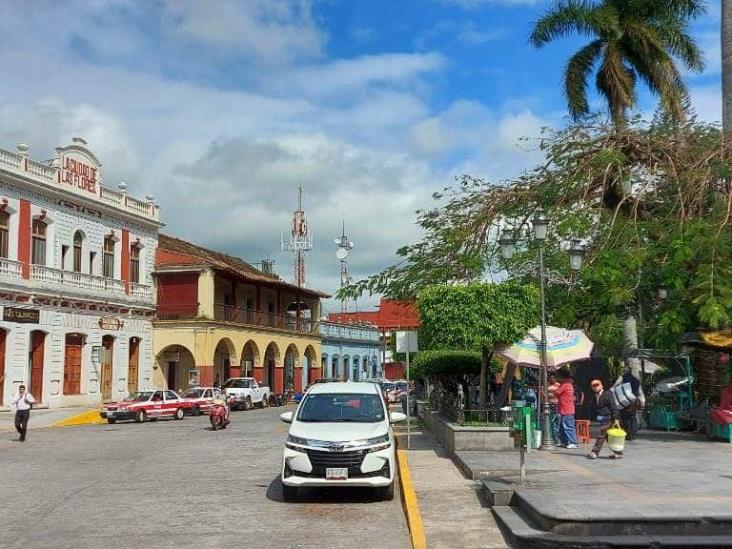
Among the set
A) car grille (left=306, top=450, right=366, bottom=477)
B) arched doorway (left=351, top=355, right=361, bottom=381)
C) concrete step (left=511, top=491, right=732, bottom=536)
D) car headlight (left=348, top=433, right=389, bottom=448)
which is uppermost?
arched doorway (left=351, top=355, right=361, bottom=381)

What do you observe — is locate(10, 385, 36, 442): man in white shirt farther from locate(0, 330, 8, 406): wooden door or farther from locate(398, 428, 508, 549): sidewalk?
locate(398, 428, 508, 549): sidewalk

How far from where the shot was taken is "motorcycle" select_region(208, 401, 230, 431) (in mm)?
25703

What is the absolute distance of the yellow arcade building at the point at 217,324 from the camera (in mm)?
43469

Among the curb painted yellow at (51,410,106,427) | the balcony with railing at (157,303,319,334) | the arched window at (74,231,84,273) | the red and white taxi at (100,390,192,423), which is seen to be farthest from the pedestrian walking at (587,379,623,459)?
the balcony with railing at (157,303,319,334)

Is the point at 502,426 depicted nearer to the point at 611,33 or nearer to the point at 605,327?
the point at 605,327

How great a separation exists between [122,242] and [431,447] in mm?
26774

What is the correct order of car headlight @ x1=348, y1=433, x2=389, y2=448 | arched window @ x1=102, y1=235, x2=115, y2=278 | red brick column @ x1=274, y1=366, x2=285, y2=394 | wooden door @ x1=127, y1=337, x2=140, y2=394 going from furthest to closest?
red brick column @ x1=274, y1=366, x2=285, y2=394
wooden door @ x1=127, y1=337, x2=140, y2=394
arched window @ x1=102, y1=235, x2=115, y2=278
car headlight @ x1=348, y1=433, x2=389, y2=448

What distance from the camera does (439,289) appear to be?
56.8 ft

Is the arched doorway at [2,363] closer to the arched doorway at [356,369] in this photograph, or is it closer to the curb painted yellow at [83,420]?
the curb painted yellow at [83,420]

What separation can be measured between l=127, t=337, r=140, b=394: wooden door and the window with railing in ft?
10.0

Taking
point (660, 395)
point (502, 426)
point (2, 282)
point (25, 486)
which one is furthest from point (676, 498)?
point (2, 282)

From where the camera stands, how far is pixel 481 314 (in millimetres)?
16672

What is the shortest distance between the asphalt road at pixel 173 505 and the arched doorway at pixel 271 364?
3303 cm

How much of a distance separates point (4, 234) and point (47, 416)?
23.9 feet
